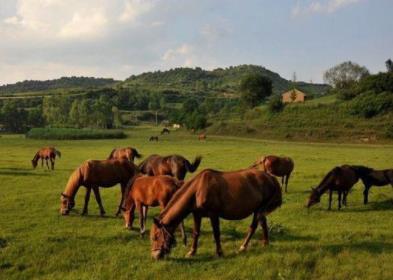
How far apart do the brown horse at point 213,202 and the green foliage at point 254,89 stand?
92.2 metres

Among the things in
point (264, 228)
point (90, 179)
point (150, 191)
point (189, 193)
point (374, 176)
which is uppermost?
point (189, 193)

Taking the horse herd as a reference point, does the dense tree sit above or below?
above

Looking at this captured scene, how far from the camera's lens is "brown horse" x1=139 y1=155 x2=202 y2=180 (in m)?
17.2

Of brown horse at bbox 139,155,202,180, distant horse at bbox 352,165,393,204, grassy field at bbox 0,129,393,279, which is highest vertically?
brown horse at bbox 139,155,202,180

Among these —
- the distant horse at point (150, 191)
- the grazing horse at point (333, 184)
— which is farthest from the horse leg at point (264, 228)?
the grazing horse at point (333, 184)

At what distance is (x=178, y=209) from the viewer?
9.66 meters

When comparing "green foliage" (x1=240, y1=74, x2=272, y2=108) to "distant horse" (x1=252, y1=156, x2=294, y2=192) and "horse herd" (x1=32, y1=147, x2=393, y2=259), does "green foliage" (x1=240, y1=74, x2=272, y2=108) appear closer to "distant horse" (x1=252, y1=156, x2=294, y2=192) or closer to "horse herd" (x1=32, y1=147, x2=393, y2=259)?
"distant horse" (x1=252, y1=156, x2=294, y2=192)

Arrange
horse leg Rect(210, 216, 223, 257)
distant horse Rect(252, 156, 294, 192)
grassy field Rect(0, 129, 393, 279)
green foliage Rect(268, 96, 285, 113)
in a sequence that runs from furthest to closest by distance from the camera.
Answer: green foliage Rect(268, 96, 285, 113) < distant horse Rect(252, 156, 294, 192) < horse leg Rect(210, 216, 223, 257) < grassy field Rect(0, 129, 393, 279)

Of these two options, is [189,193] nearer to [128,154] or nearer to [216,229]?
[216,229]

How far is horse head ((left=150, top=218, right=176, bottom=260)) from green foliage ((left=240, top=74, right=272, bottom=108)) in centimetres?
9354

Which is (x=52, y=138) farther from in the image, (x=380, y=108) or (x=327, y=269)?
(x=327, y=269)

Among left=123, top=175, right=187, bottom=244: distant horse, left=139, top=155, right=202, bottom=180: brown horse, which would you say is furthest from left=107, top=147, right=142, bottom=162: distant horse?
left=123, top=175, right=187, bottom=244: distant horse

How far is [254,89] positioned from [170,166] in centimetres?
8787

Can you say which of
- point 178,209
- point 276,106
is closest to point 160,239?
point 178,209
